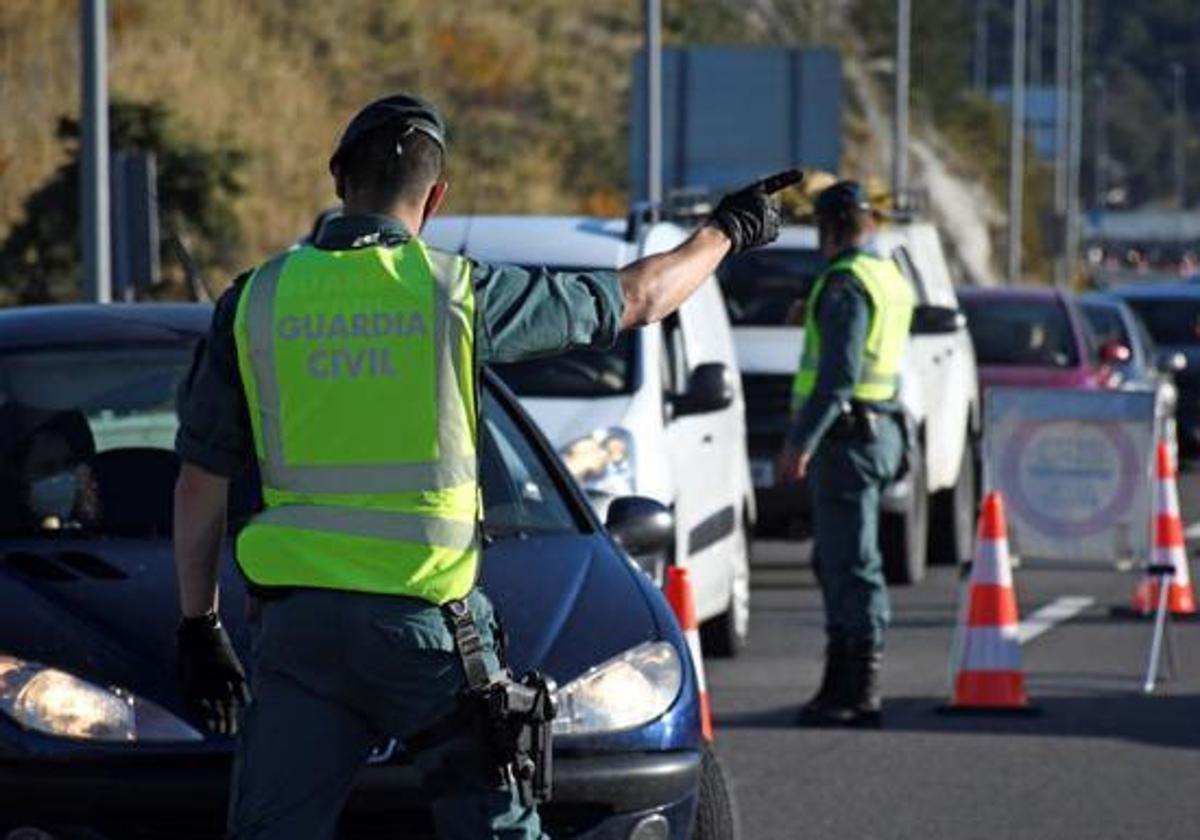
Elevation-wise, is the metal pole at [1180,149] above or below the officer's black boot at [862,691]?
below

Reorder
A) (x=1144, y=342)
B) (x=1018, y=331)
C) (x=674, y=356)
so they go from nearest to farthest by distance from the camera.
→ (x=674, y=356), (x=1018, y=331), (x=1144, y=342)

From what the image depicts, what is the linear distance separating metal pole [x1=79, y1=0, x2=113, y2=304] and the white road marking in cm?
570

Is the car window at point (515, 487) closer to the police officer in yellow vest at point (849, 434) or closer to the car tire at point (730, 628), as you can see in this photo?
the police officer in yellow vest at point (849, 434)

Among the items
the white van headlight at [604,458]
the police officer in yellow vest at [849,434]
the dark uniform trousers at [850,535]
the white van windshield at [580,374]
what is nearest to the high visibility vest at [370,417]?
the police officer in yellow vest at [849,434]

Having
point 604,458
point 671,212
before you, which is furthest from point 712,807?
point 671,212

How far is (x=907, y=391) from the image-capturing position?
1861 cm

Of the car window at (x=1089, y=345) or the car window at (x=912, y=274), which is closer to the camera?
the car window at (x=912, y=274)

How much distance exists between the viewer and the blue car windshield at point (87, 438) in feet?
27.7

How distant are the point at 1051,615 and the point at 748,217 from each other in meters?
11.0

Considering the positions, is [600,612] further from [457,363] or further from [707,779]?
[457,363]

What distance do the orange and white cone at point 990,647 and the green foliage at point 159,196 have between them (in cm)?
1568

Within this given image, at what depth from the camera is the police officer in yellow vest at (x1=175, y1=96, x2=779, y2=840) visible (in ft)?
18.7

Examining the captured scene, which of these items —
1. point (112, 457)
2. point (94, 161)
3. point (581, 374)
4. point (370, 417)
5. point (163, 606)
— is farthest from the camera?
point (94, 161)

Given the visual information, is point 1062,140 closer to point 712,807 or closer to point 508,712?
point 712,807
